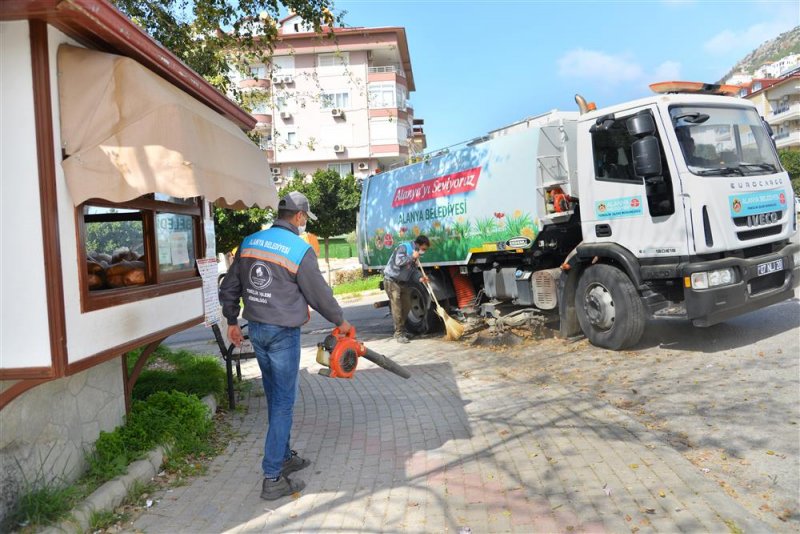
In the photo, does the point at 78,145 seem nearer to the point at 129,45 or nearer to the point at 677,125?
the point at 129,45

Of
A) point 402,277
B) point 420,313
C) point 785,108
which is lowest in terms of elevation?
point 420,313

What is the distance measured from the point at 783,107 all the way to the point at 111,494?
73.3 m

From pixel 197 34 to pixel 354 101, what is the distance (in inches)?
1375

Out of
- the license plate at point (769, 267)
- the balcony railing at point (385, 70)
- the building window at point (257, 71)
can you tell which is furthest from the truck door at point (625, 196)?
the balcony railing at point (385, 70)

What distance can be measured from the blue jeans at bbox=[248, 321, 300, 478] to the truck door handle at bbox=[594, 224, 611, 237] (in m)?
4.62

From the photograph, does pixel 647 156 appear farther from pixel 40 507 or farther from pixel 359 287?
pixel 359 287

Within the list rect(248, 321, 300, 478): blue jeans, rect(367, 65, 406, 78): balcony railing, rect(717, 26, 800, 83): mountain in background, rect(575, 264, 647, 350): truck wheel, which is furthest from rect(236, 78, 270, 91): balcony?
rect(717, 26, 800, 83): mountain in background

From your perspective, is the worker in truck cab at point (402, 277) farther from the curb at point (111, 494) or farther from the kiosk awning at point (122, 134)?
the kiosk awning at point (122, 134)

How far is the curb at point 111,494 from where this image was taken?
10.8 feet

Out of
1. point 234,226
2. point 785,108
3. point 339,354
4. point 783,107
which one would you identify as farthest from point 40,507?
point 783,107

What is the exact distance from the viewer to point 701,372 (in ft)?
20.1

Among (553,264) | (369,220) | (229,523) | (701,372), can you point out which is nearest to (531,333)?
(553,264)

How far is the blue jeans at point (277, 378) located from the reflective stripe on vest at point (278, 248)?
419mm

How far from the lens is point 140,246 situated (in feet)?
16.0
